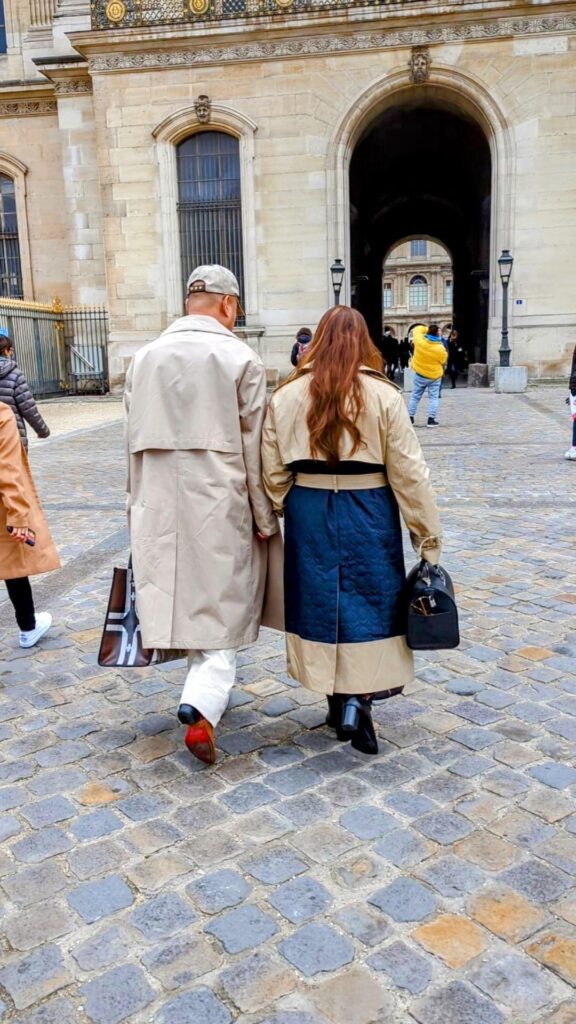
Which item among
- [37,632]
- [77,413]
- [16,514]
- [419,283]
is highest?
[419,283]

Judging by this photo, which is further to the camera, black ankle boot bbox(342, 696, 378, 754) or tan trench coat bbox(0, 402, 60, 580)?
tan trench coat bbox(0, 402, 60, 580)

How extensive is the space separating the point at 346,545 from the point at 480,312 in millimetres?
25508

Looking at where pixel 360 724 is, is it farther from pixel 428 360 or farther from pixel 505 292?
pixel 505 292

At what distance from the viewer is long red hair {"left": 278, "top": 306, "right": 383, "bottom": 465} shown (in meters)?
3.24

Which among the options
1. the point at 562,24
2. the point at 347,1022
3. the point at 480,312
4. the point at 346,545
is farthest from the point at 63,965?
the point at 480,312

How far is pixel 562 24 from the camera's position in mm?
21453

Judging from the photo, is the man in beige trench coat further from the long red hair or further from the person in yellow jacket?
the person in yellow jacket

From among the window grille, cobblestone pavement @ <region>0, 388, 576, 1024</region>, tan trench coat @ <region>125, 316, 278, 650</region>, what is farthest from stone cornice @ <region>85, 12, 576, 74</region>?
the window grille

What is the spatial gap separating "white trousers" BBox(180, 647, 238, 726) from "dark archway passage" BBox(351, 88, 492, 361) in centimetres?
2279

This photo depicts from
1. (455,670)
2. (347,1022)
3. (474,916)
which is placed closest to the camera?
(347,1022)

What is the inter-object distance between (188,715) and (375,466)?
1203 millimetres

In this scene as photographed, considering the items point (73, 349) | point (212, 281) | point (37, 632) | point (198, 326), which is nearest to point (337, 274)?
point (73, 349)

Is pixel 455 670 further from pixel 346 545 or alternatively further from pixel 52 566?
pixel 52 566

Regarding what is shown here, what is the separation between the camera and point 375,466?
3342mm
